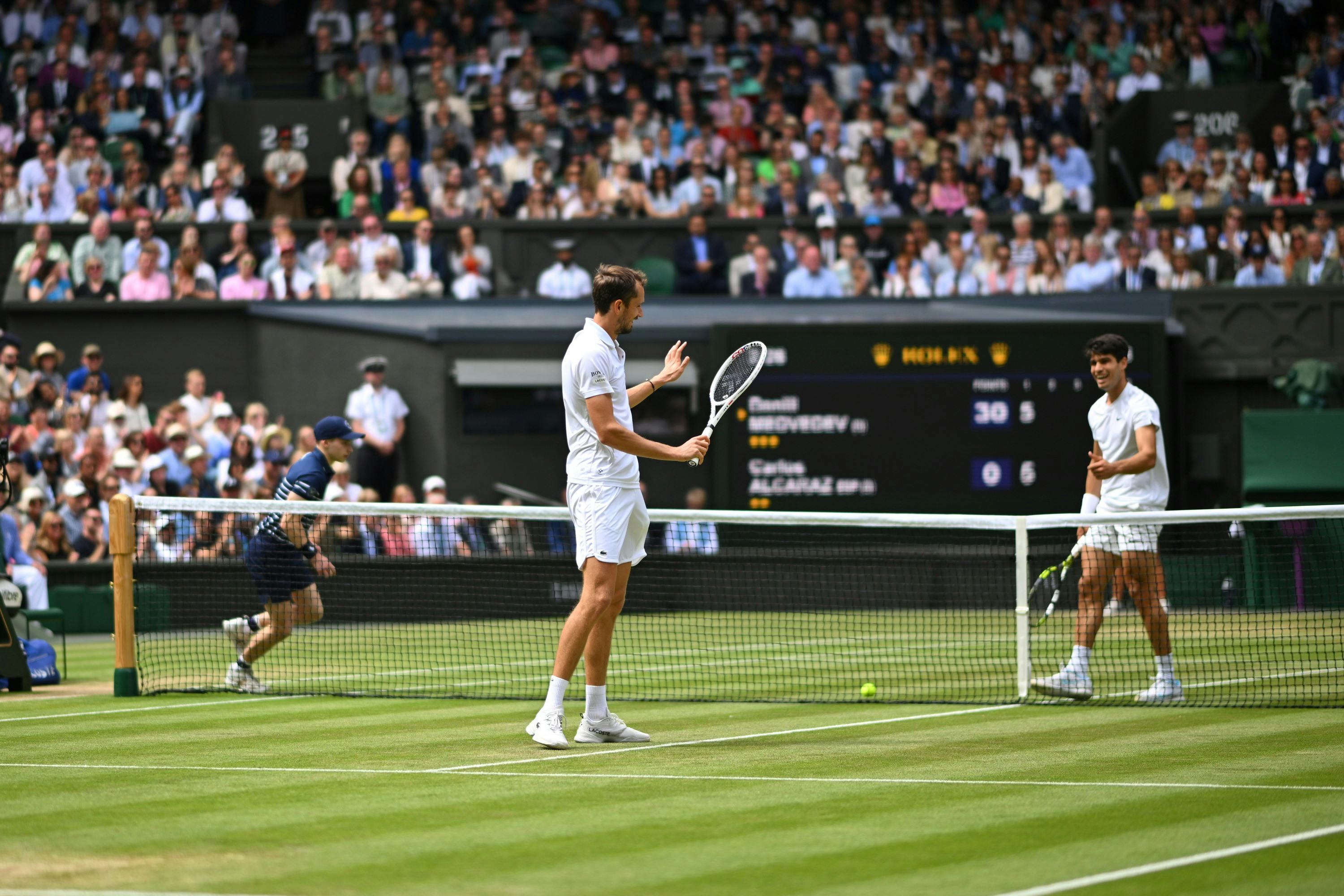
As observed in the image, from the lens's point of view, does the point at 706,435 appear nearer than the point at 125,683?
Yes

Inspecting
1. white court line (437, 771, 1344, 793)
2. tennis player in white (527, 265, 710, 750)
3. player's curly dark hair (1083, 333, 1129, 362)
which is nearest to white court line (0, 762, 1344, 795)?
white court line (437, 771, 1344, 793)

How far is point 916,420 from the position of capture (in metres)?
20.2

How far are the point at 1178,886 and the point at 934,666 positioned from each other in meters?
7.85

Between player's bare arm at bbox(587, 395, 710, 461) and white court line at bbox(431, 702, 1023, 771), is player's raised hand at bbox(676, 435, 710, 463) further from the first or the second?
white court line at bbox(431, 702, 1023, 771)

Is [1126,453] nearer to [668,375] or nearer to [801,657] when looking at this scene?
[668,375]

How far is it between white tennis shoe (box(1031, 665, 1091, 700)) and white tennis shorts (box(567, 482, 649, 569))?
3104mm

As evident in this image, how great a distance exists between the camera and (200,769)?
8359 millimetres

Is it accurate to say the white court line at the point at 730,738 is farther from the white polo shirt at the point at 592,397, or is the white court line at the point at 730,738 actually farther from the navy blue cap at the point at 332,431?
the navy blue cap at the point at 332,431

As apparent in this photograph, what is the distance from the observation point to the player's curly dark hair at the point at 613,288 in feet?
29.0

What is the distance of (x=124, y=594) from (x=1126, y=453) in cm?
635

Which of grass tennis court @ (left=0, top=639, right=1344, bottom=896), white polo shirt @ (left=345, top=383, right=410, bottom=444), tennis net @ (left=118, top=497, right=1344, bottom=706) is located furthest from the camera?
white polo shirt @ (left=345, top=383, right=410, bottom=444)

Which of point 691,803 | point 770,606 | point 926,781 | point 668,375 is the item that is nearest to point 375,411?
point 770,606

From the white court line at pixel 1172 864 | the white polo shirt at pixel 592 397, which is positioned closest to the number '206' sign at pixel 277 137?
the white polo shirt at pixel 592 397

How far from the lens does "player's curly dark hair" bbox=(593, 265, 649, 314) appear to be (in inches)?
348
